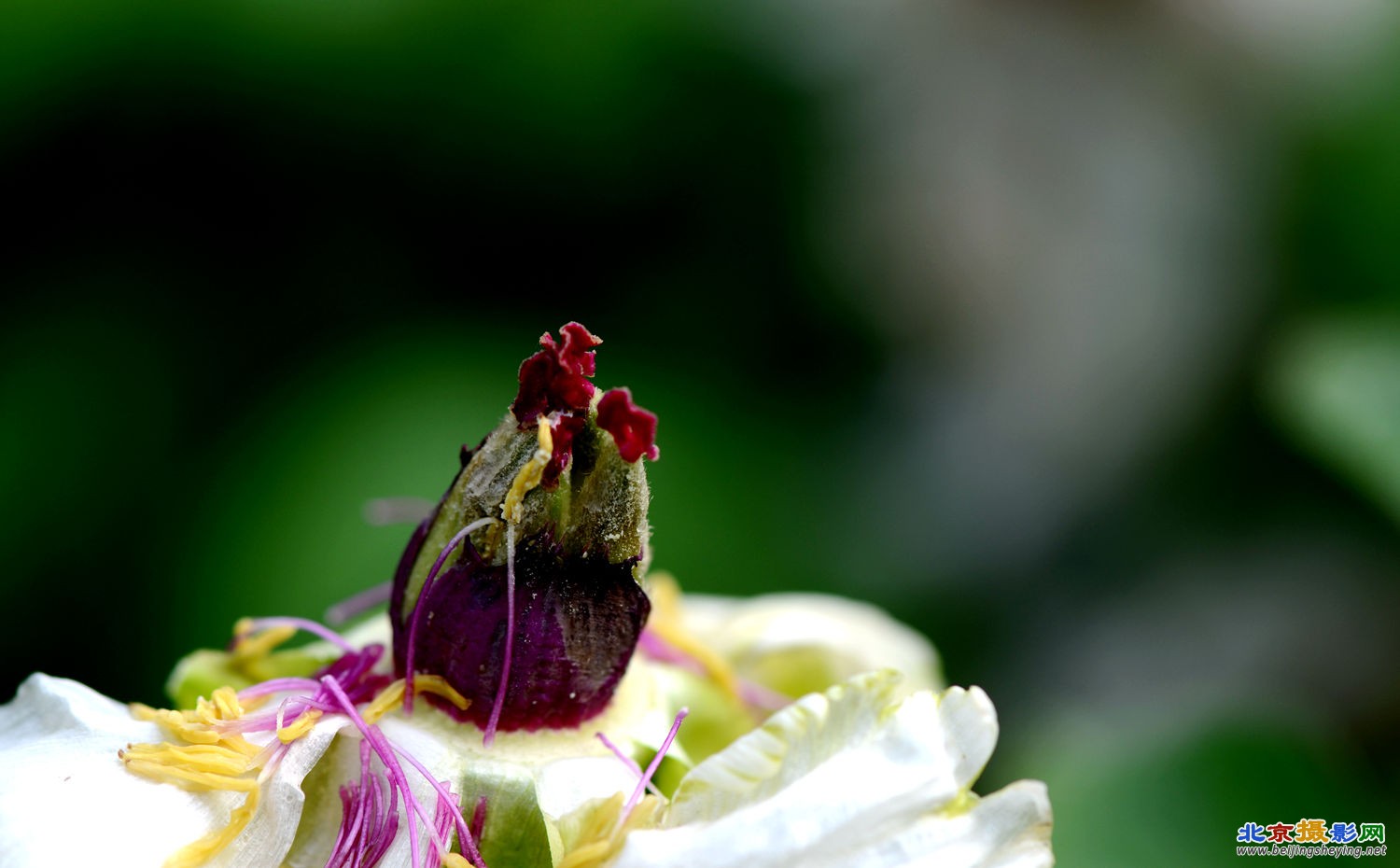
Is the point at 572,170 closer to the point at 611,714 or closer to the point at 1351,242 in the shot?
the point at 1351,242

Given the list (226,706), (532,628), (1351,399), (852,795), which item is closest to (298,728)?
(226,706)

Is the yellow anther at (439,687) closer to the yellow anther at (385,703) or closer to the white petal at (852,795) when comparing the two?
the yellow anther at (385,703)

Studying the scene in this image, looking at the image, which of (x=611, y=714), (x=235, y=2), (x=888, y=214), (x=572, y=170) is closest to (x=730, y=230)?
(x=572, y=170)

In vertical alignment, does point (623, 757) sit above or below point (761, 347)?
below

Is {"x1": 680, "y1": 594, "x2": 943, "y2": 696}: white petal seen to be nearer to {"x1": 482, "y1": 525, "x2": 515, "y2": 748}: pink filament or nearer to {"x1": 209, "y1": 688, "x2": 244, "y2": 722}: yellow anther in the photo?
{"x1": 482, "y1": 525, "x2": 515, "y2": 748}: pink filament

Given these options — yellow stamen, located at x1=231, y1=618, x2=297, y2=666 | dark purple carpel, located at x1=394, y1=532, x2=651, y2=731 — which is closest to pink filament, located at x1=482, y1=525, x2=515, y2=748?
dark purple carpel, located at x1=394, y1=532, x2=651, y2=731

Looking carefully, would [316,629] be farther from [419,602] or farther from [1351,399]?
[1351,399]
